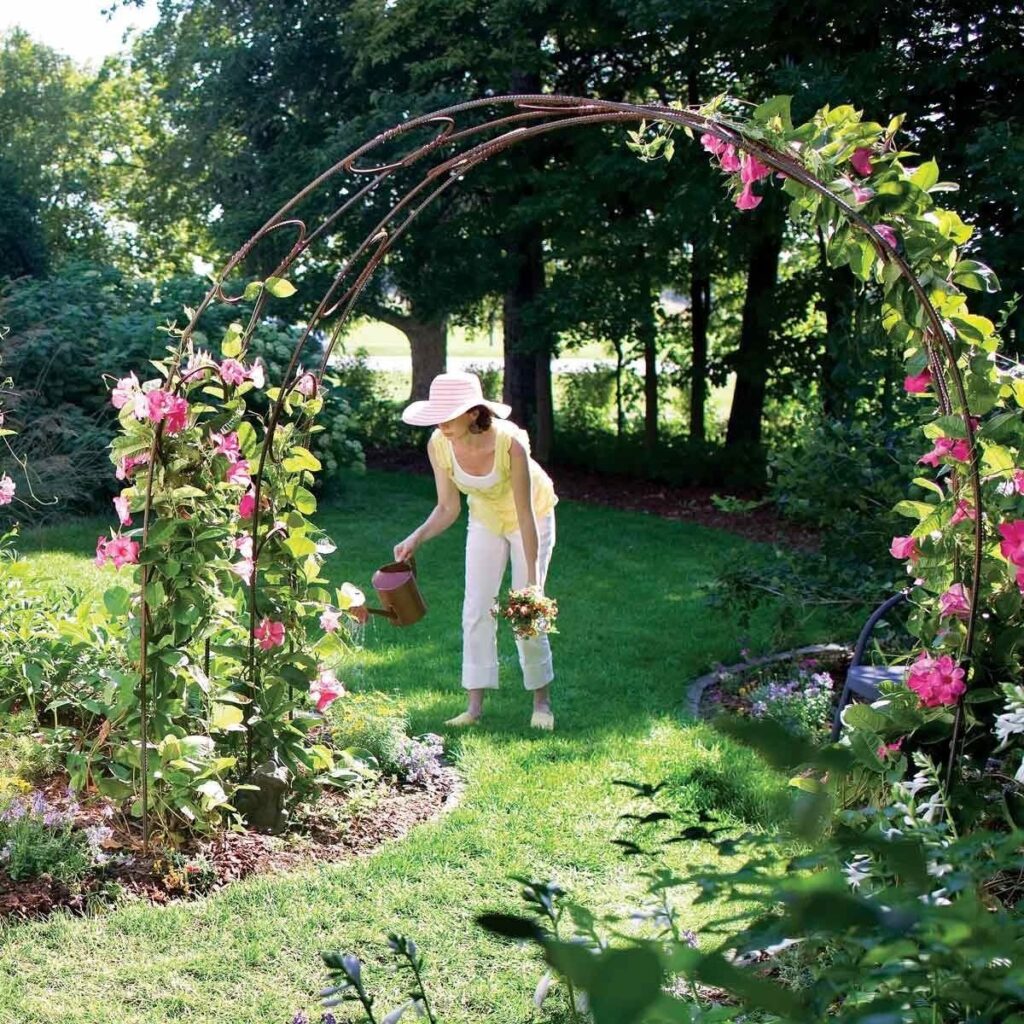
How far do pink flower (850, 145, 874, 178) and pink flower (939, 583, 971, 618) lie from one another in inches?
42.3

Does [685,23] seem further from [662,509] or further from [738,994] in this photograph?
[738,994]

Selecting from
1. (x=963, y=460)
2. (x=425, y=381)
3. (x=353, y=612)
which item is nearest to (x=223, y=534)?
(x=353, y=612)

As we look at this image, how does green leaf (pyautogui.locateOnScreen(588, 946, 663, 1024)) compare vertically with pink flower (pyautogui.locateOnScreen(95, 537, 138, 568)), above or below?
above

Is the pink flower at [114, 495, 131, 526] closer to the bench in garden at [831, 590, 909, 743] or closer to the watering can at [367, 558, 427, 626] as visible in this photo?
the watering can at [367, 558, 427, 626]

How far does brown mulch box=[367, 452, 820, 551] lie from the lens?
1055cm

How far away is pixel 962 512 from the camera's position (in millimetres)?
3178

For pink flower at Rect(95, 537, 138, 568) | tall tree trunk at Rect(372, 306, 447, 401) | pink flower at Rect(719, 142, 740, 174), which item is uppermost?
tall tree trunk at Rect(372, 306, 447, 401)

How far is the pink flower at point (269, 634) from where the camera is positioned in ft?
13.5

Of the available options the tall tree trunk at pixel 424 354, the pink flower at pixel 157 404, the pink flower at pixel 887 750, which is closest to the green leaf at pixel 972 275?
the pink flower at pixel 887 750

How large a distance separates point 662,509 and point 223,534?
8.20 metres

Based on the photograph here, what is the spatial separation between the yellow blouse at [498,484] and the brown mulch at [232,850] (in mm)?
1183

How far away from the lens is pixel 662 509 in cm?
1164

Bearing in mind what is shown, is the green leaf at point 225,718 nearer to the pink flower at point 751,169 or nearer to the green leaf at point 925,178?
the pink flower at point 751,169

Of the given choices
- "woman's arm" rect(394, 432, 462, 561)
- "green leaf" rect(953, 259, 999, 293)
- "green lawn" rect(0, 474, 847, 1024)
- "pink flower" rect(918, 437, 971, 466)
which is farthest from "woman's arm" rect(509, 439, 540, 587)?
"green leaf" rect(953, 259, 999, 293)
